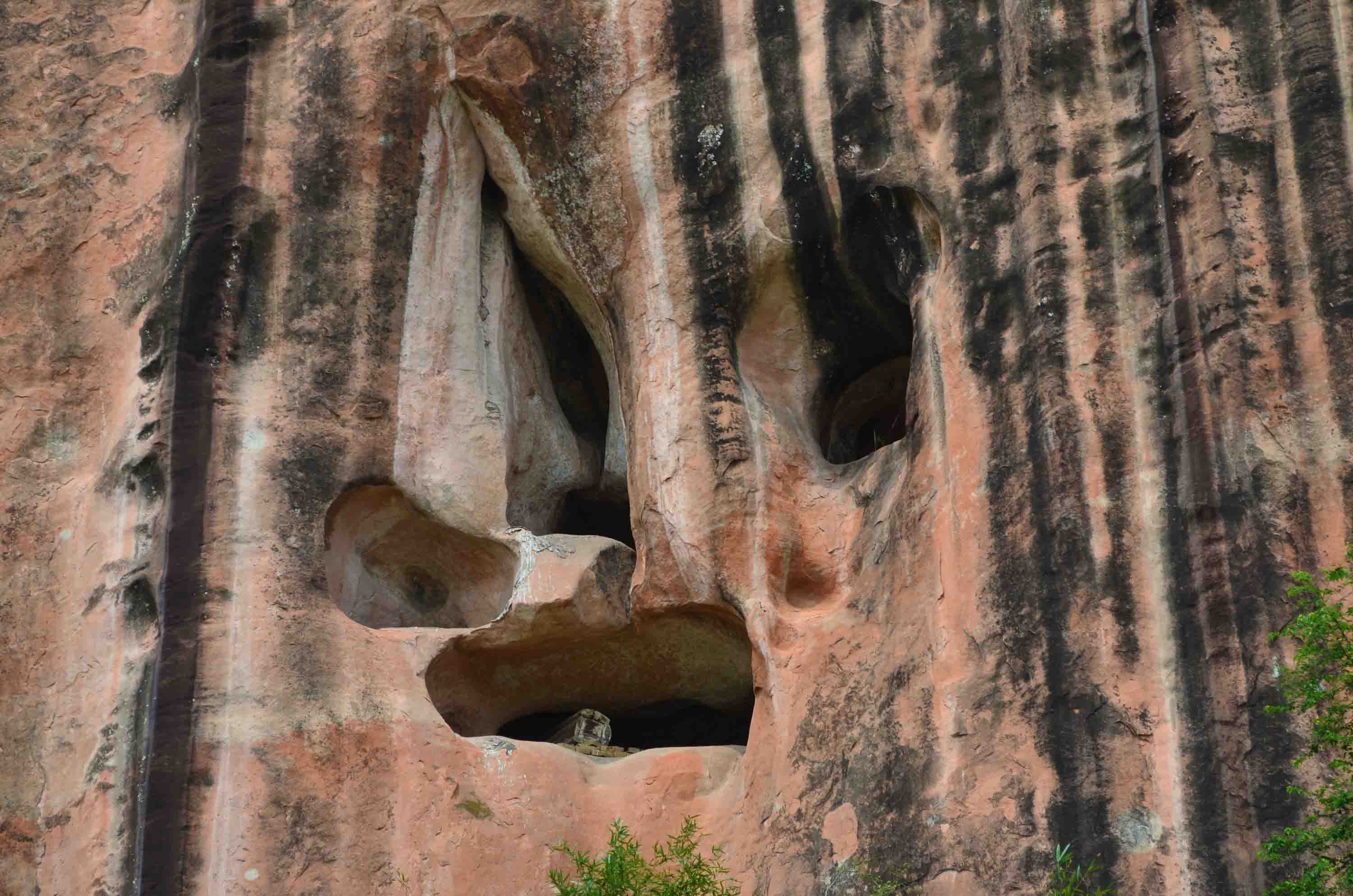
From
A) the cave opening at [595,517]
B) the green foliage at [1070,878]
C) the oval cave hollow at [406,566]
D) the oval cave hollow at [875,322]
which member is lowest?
the green foliage at [1070,878]

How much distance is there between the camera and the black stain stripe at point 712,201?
29.7ft

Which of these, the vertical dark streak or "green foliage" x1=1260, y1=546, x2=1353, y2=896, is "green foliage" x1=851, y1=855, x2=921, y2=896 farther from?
"green foliage" x1=1260, y1=546, x2=1353, y2=896

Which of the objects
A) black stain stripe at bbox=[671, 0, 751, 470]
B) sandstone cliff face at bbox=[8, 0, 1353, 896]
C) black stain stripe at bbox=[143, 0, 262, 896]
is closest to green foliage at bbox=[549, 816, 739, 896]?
sandstone cliff face at bbox=[8, 0, 1353, 896]

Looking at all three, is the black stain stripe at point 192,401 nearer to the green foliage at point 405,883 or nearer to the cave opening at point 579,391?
the green foliage at point 405,883

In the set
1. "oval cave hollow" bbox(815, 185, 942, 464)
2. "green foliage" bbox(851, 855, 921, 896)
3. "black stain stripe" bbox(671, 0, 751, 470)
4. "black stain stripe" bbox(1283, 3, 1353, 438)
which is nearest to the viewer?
"black stain stripe" bbox(1283, 3, 1353, 438)

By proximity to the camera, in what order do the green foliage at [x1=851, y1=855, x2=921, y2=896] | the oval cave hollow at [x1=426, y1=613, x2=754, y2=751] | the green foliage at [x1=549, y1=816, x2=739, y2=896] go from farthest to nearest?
the oval cave hollow at [x1=426, y1=613, x2=754, y2=751] < the green foliage at [x1=549, y1=816, x2=739, y2=896] < the green foliage at [x1=851, y1=855, x2=921, y2=896]

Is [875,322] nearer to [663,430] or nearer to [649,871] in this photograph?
[663,430]

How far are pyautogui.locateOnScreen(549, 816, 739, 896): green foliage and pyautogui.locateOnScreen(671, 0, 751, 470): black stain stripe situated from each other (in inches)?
67.0

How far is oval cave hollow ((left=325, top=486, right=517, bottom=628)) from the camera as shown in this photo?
914cm

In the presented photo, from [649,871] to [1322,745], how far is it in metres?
2.57

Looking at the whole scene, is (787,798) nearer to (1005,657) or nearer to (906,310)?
(1005,657)

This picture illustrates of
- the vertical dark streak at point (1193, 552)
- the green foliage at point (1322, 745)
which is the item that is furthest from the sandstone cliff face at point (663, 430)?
the green foliage at point (1322, 745)

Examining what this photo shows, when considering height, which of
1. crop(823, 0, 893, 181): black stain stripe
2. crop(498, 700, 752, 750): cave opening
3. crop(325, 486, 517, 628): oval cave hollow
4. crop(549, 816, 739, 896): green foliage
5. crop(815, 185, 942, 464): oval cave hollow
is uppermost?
crop(823, 0, 893, 181): black stain stripe

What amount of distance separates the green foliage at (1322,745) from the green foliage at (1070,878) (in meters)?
0.58
